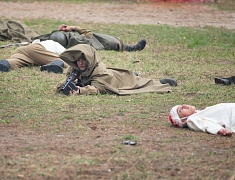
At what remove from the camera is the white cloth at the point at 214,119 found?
26.4 feet

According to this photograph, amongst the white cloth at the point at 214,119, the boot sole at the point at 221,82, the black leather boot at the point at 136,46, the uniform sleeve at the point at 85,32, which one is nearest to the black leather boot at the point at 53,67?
the uniform sleeve at the point at 85,32

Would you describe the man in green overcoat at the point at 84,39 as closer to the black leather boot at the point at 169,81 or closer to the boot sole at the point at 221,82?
the black leather boot at the point at 169,81

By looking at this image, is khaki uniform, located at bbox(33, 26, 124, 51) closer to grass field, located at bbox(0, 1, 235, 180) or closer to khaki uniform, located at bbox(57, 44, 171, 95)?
grass field, located at bbox(0, 1, 235, 180)

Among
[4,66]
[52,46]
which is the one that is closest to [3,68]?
[4,66]

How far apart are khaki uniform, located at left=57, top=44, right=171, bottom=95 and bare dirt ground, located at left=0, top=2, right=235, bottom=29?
870 cm

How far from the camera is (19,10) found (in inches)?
845

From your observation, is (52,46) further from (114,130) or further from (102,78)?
(114,130)

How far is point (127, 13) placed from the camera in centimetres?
2117

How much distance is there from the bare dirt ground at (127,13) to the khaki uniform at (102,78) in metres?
8.70

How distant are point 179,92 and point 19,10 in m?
11.5

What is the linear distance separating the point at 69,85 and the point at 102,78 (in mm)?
511

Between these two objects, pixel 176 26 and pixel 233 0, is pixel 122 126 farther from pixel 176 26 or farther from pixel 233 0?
pixel 233 0

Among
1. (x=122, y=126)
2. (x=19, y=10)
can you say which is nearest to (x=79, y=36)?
(x=122, y=126)

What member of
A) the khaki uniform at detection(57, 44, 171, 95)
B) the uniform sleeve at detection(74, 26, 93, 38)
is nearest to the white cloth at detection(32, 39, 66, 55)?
the uniform sleeve at detection(74, 26, 93, 38)
